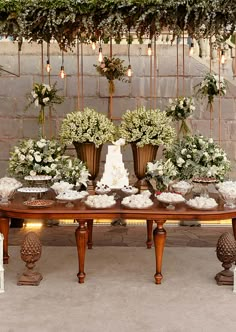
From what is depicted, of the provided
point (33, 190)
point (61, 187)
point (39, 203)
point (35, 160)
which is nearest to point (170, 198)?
point (61, 187)

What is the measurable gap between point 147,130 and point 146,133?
0.04 metres

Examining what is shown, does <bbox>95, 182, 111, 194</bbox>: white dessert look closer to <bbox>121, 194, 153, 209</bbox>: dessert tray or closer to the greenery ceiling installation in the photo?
<bbox>121, 194, 153, 209</bbox>: dessert tray

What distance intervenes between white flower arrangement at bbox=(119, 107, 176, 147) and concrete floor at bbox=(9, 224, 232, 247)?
1.28 metres

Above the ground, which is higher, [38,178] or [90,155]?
[90,155]

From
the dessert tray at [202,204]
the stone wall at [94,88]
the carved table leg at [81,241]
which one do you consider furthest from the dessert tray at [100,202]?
the stone wall at [94,88]

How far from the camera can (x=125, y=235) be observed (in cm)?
745

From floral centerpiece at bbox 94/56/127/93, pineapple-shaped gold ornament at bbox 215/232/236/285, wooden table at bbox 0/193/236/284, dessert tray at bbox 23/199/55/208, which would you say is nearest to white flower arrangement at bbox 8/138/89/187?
dessert tray at bbox 23/199/55/208

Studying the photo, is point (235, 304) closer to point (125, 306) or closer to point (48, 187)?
point (125, 306)

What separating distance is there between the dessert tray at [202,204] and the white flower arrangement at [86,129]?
5.60ft

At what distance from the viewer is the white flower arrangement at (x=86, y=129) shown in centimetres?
658

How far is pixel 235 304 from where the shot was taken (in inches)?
184

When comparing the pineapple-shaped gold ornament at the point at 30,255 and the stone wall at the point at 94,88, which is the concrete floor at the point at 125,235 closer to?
the stone wall at the point at 94,88

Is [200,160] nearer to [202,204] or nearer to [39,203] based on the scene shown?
[202,204]

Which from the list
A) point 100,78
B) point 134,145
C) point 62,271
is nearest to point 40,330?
point 62,271
